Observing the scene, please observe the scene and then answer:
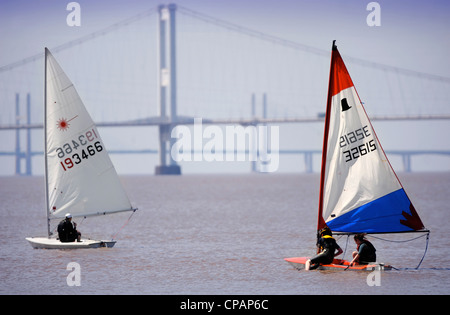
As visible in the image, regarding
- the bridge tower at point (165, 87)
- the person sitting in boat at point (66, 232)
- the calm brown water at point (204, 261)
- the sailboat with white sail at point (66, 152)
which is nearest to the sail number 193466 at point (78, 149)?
the sailboat with white sail at point (66, 152)

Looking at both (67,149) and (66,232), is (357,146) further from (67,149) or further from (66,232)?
(67,149)

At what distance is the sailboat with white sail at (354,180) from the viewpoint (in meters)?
17.7

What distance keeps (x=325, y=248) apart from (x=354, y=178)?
5.28ft

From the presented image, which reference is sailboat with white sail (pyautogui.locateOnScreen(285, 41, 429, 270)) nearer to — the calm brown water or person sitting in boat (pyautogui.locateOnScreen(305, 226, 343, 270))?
person sitting in boat (pyautogui.locateOnScreen(305, 226, 343, 270))

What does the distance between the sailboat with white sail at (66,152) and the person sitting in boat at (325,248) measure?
5.95m

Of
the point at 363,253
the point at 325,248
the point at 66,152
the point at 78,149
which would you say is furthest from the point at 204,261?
the point at 363,253

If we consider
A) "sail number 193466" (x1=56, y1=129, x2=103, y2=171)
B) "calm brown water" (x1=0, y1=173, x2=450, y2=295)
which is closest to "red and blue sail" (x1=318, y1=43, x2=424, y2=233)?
"calm brown water" (x1=0, y1=173, x2=450, y2=295)

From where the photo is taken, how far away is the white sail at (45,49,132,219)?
2191 cm

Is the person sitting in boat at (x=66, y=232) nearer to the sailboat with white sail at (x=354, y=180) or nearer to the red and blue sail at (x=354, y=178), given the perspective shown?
the sailboat with white sail at (x=354, y=180)

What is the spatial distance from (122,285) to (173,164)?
13056cm

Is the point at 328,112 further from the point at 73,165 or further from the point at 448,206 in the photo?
the point at 448,206

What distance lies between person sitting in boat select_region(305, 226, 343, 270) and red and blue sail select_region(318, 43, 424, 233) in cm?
34

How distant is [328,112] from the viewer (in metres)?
17.8

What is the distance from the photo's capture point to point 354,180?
1791cm
